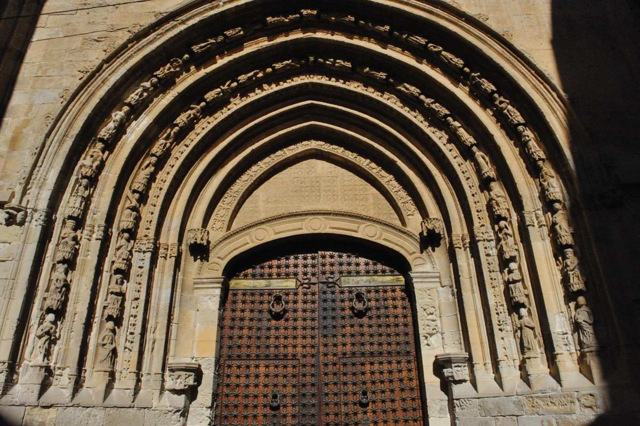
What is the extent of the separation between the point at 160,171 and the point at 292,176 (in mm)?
1983

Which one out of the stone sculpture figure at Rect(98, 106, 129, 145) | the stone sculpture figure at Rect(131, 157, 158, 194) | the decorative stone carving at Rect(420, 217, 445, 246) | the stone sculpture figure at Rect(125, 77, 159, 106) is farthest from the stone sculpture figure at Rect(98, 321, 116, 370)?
the decorative stone carving at Rect(420, 217, 445, 246)

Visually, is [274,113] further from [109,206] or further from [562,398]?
[562,398]

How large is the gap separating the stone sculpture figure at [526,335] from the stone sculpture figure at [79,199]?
207 inches

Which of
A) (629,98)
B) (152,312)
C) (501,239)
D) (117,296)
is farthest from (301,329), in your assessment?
(629,98)

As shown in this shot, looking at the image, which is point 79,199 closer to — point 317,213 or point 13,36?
point 13,36

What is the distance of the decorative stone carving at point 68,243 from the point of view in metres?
5.63

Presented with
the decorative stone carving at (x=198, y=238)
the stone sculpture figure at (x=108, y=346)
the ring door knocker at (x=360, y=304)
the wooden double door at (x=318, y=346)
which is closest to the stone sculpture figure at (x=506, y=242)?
the wooden double door at (x=318, y=346)

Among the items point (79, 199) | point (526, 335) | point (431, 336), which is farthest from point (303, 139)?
point (526, 335)

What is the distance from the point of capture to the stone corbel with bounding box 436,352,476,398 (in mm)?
5879

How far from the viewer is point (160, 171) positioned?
6.96 m

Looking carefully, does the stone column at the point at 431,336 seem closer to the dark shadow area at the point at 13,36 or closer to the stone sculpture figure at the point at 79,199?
the stone sculpture figure at the point at 79,199

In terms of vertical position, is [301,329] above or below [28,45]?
below

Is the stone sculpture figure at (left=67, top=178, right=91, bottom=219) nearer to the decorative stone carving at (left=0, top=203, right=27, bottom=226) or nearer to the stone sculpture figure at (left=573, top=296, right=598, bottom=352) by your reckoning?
the decorative stone carving at (left=0, top=203, right=27, bottom=226)

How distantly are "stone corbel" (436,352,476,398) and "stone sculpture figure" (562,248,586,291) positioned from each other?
144 centimetres
